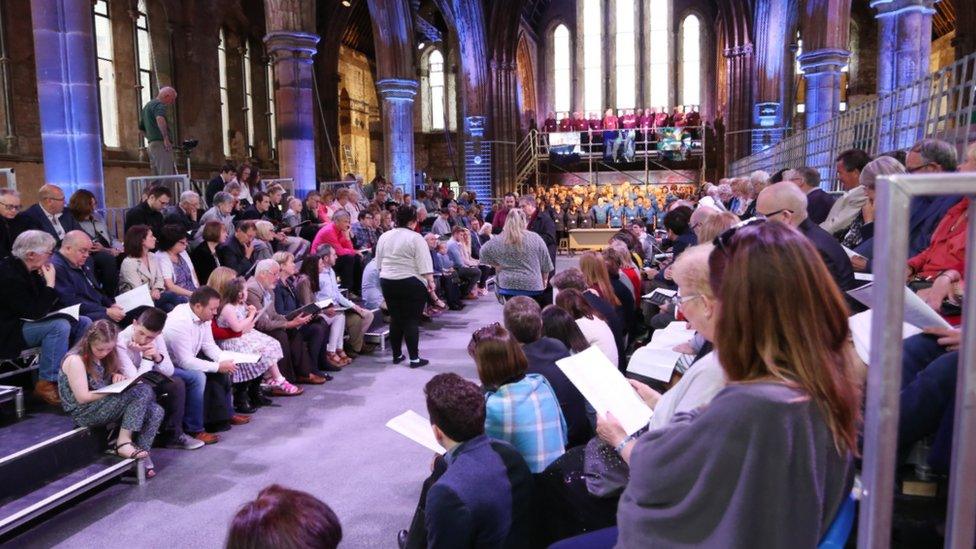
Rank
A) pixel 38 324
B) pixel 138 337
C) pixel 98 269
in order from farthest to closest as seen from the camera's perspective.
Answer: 1. pixel 98 269
2. pixel 38 324
3. pixel 138 337

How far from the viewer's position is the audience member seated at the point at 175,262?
596 cm

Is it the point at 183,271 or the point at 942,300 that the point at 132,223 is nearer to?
the point at 183,271

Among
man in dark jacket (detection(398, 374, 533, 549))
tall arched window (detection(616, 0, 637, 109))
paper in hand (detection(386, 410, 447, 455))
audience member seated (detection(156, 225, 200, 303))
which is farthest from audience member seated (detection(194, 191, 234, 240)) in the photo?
tall arched window (detection(616, 0, 637, 109))

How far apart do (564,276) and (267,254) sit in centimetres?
374

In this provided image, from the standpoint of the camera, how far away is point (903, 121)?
20.5ft

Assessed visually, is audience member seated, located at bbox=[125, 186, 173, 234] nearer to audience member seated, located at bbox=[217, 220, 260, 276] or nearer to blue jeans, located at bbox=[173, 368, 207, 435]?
audience member seated, located at bbox=[217, 220, 260, 276]

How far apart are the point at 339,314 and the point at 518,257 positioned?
1.98m

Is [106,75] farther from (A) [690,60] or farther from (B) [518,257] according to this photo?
(A) [690,60]

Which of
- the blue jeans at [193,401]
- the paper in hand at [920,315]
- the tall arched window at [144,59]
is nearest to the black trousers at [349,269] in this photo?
the blue jeans at [193,401]

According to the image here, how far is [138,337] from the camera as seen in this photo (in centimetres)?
442

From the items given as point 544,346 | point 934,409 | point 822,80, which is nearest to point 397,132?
point 822,80

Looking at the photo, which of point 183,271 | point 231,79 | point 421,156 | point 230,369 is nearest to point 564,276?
point 230,369

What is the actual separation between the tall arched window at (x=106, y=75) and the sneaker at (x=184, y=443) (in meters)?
12.1

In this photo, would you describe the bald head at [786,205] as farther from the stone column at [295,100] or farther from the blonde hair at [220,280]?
the stone column at [295,100]
